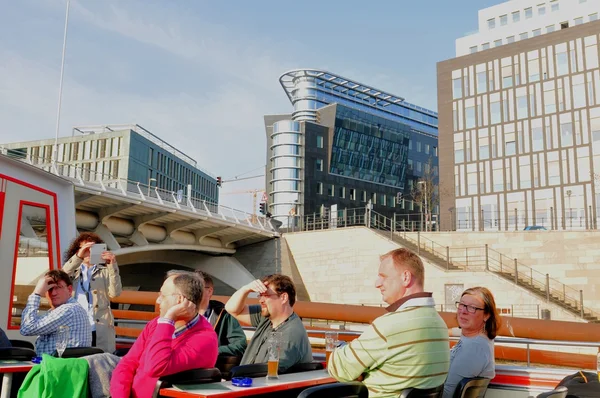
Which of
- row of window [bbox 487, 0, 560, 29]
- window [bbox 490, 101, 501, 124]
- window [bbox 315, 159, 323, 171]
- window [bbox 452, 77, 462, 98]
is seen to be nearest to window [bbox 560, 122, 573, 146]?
window [bbox 490, 101, 501, 124]

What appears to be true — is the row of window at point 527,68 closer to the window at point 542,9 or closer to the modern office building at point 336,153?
the window at point 542,9

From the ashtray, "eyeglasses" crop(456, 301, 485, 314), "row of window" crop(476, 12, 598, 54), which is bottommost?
the ashtray

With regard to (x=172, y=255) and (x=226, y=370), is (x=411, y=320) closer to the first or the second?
(x=226, y=370)

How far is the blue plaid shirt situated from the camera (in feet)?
15.6

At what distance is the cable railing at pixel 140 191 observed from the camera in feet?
85.0

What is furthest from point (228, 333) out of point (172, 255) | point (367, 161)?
point (367, 161)

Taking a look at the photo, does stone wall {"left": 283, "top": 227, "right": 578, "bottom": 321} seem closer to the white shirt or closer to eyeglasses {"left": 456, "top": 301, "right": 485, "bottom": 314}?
the white shirt

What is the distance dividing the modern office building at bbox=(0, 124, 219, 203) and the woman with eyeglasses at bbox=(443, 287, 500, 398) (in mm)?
66744

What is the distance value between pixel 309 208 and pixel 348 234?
1249 inches

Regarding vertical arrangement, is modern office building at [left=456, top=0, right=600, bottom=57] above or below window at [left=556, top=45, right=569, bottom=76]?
above

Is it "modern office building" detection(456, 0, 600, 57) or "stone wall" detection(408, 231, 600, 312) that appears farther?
"modern office building" detection(456, 0, 600, 57)

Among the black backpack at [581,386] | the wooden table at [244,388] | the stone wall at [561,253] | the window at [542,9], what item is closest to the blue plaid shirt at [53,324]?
the wooden table at [244,388]

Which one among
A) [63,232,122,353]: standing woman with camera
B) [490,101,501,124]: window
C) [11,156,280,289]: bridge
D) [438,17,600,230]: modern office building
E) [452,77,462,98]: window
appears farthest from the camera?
[452,77,462,98]: window

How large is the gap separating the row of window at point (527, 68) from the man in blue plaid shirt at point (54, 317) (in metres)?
47.1
